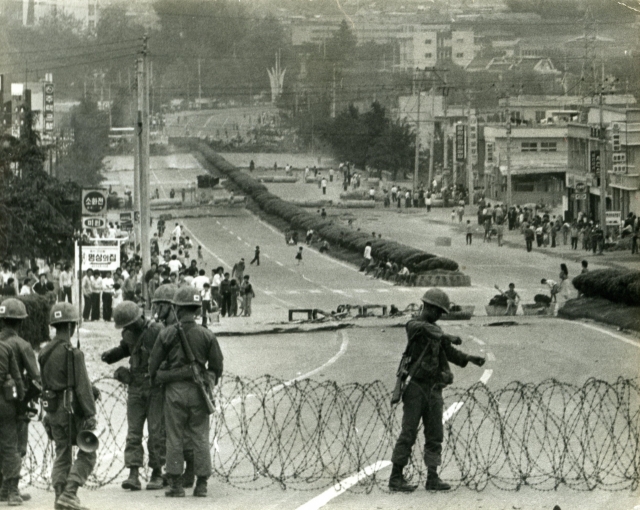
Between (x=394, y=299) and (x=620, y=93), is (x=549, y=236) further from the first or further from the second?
(x=620, y=93)

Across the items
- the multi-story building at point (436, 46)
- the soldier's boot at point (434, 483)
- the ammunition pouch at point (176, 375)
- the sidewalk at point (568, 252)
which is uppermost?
the multi-story building at point (436, 46)

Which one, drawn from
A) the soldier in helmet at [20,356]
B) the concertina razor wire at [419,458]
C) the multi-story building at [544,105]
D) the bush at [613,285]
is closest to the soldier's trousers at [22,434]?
the soldier in helmet at [20,356]

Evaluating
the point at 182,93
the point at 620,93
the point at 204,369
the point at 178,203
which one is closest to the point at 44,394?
the point at 204,369

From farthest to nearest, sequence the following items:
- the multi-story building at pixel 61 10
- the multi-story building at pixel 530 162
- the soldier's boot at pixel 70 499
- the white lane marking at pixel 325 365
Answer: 1. the multi-story building at pixel 61 10
2. the multi-story building at pixel 530 162
3. the white lane marking at pixel 325 365
4. the soldier's boot at pixel 70 499

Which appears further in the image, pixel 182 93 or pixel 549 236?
pixel 182 93

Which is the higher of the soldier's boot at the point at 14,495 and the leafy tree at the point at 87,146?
the leafy tree at the point at 87,146

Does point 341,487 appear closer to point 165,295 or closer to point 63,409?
point 165,295

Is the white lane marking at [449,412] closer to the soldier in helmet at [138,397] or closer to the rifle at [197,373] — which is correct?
the soldier in helmet at [138,397]
